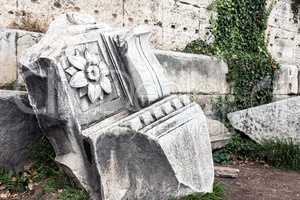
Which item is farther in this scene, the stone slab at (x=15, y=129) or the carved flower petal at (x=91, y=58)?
the stone slab at (x=15, y=129)

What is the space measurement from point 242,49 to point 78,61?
4.34m

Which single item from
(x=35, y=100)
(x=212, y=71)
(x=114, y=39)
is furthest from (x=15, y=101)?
(x=212, y=71)

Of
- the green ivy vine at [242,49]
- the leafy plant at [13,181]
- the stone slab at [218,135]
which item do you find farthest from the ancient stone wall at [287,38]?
the leafy plant at [13,181]

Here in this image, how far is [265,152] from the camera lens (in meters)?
4.43

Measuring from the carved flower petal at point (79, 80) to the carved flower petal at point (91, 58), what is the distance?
139mm

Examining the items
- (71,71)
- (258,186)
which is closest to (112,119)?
(71,71)

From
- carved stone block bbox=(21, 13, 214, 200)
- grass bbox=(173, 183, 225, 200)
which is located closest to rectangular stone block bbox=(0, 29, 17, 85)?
carved stone block bbox=(21, 13, 214, 200)

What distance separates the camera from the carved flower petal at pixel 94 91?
2764mm

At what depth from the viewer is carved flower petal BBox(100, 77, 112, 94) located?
9.41 ft

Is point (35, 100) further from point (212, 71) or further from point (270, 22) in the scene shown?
point (270, 22)

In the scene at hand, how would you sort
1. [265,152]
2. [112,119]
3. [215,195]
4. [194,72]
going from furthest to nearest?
[194,72]
[265,152]
[215,195]
[112,119]

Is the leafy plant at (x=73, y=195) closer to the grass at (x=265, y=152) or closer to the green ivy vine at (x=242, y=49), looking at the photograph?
the grass at (x=265, y=152)

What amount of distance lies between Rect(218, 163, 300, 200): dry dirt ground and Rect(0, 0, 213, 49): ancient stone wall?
247 cm

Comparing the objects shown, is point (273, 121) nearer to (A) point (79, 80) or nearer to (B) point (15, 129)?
(A) point (79, 80)
